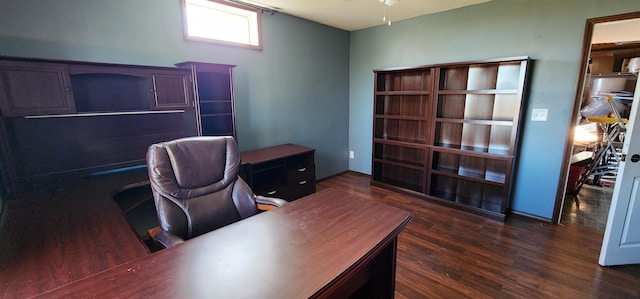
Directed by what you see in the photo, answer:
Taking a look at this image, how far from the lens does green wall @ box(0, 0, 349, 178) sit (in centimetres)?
196

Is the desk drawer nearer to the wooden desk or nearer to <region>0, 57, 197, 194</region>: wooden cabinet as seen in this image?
<region>0, 57, 197, 194</region>: wooden cabinet

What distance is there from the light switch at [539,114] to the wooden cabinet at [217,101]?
333 cm

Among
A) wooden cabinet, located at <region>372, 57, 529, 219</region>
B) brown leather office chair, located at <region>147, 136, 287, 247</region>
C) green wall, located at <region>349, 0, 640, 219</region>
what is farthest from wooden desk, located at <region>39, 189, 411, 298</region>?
green wall, located at <region>349, 0, 640, 219</region>

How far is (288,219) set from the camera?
4.61 ft

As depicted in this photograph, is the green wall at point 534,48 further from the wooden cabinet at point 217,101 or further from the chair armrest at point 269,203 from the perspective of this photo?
the chair armrest at point 269,203

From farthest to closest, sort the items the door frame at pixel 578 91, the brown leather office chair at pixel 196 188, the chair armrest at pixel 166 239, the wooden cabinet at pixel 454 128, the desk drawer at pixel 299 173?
1. the desk drawer at pixel 299 173
2. the wooden cabinet at pixel 454 128
3. the door frame at pixel 578 91
4. the brown leather office chair at pixel 196 188
5. the chair armrest at pixel 166 239

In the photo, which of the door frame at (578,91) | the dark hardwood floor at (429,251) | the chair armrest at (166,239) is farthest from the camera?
the door frame at (578,91)

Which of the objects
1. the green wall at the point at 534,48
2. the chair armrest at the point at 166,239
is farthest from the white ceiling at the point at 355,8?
the chair armrest at the point at 166,239

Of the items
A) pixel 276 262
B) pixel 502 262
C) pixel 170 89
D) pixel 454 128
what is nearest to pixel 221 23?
pixel 170 89

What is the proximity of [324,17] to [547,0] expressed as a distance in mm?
2481

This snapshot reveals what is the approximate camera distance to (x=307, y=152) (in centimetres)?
333

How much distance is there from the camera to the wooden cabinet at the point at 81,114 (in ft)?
5.75

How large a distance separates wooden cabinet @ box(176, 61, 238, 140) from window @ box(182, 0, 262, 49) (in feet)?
1.39

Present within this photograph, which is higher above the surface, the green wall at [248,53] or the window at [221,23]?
the window at [221,23]
